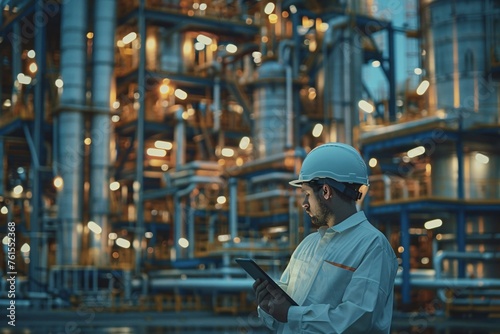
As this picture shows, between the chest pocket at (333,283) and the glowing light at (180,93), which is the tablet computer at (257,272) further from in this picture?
the glowing light at (180,93)

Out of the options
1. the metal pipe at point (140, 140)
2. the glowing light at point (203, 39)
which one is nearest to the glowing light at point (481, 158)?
the metal pipe at point (140, 140)

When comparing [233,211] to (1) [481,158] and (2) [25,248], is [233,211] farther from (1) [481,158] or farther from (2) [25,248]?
(2) [25,248]

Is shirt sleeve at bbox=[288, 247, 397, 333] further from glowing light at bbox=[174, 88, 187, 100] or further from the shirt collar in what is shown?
glowing light at bbox=[174, 88, 187, 100]

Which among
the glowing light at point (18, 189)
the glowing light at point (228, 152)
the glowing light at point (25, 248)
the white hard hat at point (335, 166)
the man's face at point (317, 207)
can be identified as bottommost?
the glowing light at point (25, 248)

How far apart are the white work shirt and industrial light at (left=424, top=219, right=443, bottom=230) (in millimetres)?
31257

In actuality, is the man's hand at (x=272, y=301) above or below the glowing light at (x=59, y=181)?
below

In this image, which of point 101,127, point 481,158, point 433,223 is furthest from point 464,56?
point 101,127

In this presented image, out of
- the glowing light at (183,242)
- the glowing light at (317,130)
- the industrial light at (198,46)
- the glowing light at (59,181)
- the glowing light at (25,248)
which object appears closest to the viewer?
the glowing light at (59,181)

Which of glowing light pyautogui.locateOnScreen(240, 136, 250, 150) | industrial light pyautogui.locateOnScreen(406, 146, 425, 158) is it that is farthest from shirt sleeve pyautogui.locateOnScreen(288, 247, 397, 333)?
glowing light pyautogui.locateOnScreen(240, 136, 250, 150)

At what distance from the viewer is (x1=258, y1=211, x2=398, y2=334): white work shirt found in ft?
11.6

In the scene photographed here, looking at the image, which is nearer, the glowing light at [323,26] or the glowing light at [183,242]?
the glowing light at [183,242]

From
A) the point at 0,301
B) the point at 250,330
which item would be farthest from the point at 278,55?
the point at 250,330

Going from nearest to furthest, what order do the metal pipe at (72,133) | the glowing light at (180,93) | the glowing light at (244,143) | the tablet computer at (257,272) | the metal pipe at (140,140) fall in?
the tablet computer at (257,272) < the metal pipe at (72,133) < the metal pipe at (140,140) < the glowing light at (244,143) < the glowing light at (180,93)

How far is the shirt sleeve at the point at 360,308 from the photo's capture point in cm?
351
